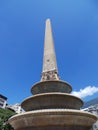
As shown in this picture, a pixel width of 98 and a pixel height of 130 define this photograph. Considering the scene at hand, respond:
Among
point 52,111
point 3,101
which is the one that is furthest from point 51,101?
point 3,101

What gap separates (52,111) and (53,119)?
1.19 feet

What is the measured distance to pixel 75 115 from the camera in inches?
283

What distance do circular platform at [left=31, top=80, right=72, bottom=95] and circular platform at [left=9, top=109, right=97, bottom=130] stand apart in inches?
104

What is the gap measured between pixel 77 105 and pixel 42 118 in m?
2.75

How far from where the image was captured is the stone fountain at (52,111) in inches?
277

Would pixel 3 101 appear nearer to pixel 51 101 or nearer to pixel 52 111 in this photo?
pixel 51 101

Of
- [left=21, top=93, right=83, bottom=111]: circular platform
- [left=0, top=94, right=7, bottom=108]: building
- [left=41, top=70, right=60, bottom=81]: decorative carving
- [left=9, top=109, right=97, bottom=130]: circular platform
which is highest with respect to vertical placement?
[left=0, top=94, right=7, bottom=108]: building

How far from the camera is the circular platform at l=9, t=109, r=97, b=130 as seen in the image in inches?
275

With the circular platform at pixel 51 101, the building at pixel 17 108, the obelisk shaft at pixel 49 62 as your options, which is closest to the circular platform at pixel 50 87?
the circular platform at pixel 51 101

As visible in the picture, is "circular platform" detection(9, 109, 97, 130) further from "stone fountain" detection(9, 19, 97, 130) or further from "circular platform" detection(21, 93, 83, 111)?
"circular platform" detection(21, 93, 83, 111)

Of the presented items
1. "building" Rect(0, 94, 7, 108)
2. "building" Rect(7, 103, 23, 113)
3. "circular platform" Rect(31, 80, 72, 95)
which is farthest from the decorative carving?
"building" Rect(7, 103, 23, 113)

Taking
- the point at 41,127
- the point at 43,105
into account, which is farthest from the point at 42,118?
the point at 43,105

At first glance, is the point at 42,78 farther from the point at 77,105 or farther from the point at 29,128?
the point at 29,128

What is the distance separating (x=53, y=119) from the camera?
699cm
